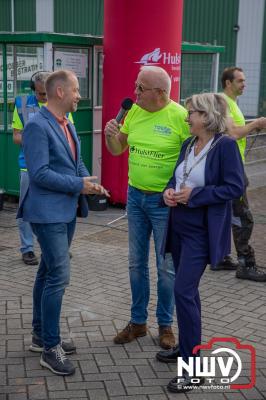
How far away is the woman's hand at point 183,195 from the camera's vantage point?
3660 millimetres

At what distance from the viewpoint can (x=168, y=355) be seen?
161 inches

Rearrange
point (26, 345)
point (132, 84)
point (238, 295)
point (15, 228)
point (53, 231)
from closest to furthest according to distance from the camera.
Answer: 1. point (53, 231)
2. point (26, 345)
3. point (238, 295)
4. point (15, 228)
5. point (132, 84)

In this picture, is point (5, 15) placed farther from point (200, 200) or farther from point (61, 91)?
point (200, 200)

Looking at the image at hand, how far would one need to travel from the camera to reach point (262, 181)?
38.1 ft

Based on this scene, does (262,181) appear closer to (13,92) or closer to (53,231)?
(13,92)

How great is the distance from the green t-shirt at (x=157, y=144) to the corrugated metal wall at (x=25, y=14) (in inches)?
881

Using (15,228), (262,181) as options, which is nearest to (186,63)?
(262,181)

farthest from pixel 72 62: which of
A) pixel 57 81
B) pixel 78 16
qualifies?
pixel 78 16

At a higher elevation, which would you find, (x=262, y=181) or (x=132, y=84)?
(x=132, y=84)

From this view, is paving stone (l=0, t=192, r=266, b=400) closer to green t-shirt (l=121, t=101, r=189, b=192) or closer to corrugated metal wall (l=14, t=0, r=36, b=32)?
green t-shirt (l=121, t=101, r=189, b=192)

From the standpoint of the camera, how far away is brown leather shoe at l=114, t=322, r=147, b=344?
437 cm

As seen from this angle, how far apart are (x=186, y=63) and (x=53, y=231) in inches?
374

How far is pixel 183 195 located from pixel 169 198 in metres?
0.12

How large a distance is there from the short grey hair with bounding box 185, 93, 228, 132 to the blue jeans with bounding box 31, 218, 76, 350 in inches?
42.2
